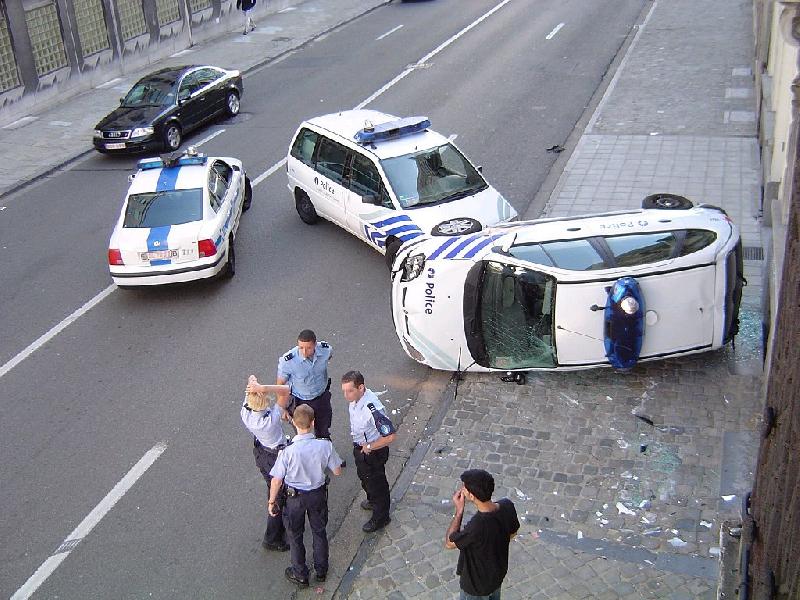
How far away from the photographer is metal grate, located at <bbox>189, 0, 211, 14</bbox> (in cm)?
2895

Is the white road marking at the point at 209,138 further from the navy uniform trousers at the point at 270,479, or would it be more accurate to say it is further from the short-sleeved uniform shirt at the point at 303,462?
the short-sleeved uniform shirt at the point at 303,462

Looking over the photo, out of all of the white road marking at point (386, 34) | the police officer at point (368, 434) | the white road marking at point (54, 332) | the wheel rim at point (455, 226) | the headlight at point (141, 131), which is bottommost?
the white road marking at point (54, 332)

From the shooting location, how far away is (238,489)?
8.61 metres

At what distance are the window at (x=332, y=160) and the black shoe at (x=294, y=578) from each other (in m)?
7.10

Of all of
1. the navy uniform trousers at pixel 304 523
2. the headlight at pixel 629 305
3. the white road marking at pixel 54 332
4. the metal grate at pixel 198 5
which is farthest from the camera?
the metal grate at pixel 198 5

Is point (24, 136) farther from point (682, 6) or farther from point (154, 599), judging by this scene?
point (682, 6)

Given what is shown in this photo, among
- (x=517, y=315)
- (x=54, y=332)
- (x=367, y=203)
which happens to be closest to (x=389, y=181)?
(x=367, y=203)

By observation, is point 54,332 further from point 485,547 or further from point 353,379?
point 485,547

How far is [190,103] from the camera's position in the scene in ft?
65.2

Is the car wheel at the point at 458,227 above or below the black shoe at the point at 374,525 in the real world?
above

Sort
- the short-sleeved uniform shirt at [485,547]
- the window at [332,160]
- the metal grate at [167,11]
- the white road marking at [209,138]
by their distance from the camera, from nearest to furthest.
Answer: the short-sleeved uniform shirt at [485,547] → the window at [332,160] → the white road marking at [209,138] → the metal grate at [167,11]

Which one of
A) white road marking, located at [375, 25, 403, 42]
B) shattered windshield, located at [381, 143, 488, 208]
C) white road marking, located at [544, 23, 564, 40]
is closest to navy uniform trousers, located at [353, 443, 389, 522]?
shattered windshield, located at [381, 143, 488, 208]

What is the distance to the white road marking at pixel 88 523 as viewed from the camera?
7.65 metres

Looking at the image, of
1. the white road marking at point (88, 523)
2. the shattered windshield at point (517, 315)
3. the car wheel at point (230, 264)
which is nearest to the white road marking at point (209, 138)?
the car wheel at point (230, 264)
